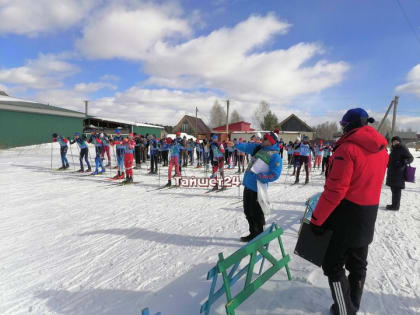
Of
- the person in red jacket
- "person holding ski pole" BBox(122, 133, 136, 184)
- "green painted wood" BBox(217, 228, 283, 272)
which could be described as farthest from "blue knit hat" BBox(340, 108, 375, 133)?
"person holding ski pole" BBox(122, 133, 136, 184)

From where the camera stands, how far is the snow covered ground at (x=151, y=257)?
9.57ft

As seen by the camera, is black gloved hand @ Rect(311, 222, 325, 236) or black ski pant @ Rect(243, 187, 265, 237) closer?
black gloved hand @ Rect(311, 222, 325, 236)

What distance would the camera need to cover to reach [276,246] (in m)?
4.36

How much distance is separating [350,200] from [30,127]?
30.6m

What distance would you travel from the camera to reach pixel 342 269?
7.63ft

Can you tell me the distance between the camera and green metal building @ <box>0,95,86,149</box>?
910 inches

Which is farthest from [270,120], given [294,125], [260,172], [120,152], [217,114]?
[260,172]

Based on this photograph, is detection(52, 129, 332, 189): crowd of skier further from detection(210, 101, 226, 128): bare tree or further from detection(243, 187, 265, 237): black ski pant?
detection(210, 101, 226, 128): bare tree

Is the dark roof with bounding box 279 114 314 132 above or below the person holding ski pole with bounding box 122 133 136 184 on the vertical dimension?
above

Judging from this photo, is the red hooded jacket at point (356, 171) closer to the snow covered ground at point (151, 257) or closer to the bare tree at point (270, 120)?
the snow covered ground at point (151, 257)

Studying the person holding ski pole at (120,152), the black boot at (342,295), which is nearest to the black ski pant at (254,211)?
the black boot at (342,295)

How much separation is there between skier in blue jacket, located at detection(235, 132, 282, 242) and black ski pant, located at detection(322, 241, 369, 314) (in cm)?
169

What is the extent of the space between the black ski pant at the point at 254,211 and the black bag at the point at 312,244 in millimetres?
1505

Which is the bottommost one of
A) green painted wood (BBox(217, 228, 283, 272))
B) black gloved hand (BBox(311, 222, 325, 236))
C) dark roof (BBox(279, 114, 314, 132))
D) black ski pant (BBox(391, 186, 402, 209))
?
black ski pant (BBox(391, 186, 402, 209))
